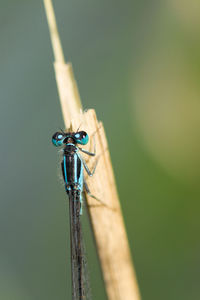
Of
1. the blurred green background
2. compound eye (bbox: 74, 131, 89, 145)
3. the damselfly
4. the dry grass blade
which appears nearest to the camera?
the dry grass blade

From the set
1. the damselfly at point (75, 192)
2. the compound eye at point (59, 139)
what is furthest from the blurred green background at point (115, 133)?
the compound eye at point (59, 139)

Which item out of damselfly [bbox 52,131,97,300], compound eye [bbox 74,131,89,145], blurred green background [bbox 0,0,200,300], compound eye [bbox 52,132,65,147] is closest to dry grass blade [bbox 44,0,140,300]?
compound eye [bbox 74,131,89,145]

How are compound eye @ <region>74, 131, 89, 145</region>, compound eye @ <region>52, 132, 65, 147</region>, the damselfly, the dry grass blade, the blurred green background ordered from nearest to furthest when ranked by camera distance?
the dry grass blade < compound eye @ <region>74, 131, 89, 145</region> < the damselfly < compound eye @ <region>52, 132, 65, 147</region> < the blurred green background

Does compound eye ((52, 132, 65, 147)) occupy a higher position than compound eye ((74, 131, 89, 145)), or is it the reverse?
compound eye ((52, 132, 65, 147))

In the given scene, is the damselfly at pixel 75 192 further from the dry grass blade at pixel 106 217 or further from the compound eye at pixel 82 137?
the dry grass blade at pixel 106 217

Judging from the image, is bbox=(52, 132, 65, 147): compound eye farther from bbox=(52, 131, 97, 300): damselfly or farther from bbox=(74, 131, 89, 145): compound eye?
bbox=(74, 131, 89, 145): compound eye

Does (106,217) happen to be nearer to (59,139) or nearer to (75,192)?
(75,192)

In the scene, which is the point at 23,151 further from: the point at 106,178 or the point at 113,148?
the point at 106,178
